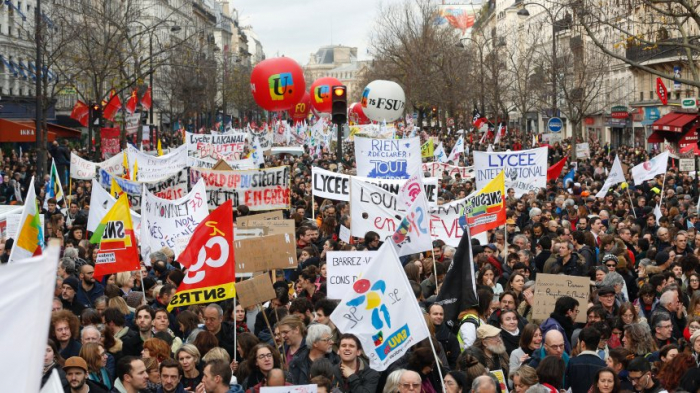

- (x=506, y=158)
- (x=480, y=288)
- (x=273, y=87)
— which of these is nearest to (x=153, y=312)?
(x=480, y=288)

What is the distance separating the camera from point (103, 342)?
918cm

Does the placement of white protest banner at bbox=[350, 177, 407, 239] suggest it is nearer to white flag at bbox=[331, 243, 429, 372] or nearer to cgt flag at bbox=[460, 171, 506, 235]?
cgt flag at bbox=[460, 171, 506, 235]

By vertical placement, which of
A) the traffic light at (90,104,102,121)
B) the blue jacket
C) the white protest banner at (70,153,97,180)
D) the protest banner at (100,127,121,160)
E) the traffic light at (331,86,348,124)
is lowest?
the blue jacket

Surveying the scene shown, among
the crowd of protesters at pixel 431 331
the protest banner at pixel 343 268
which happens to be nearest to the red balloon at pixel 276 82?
the crowd of protesters at pixel 431 331

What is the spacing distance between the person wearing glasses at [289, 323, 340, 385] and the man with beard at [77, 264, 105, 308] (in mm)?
3855

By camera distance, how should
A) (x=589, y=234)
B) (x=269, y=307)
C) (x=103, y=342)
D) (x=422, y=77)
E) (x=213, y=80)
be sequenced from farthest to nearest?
(x=213, y=80) → (x=422, y=77) → (x=589, y=234) → (x=269, y=307) → (x=103, y=342)

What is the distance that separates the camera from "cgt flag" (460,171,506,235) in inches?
617

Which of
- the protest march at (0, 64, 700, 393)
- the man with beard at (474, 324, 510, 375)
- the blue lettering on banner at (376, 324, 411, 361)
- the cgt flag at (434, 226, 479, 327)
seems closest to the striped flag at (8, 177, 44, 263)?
the protest march at (0, 64, 700, 393)

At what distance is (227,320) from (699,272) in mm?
5117

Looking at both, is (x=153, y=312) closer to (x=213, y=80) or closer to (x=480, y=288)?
(x=480, y=288)

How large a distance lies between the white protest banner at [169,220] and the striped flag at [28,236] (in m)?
2.54

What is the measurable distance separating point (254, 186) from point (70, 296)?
26.9 feet

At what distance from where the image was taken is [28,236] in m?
12.4

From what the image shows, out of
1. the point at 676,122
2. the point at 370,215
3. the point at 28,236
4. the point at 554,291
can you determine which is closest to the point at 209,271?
the point at 28,236
